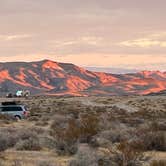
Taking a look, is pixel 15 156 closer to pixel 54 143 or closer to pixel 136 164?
pixel 54 143

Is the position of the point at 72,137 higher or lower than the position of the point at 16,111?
higher

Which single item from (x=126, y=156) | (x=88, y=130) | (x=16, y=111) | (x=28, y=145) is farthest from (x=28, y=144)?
(x=16, y=111)

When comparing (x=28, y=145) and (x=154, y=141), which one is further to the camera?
(x=154, y=141)

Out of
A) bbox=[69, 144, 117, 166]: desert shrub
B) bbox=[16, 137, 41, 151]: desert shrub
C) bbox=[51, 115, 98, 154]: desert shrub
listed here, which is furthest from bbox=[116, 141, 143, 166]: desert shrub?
bbox=[16, 137, 41, 151]: desert shrub

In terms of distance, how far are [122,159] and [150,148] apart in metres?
6.42

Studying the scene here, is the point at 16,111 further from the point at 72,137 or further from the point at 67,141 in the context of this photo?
the point at 67,141

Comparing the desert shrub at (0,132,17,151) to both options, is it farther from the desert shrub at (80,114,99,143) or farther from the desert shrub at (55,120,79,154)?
the desert shrub at (80,114,99,143)

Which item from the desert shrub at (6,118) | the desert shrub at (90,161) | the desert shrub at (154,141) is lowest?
the desert shrub at (6,118)

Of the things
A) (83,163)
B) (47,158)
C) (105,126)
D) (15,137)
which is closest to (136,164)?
(83,163)

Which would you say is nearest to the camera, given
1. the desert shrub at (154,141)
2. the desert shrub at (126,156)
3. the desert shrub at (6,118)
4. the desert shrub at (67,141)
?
the desert shrub at (126,156)

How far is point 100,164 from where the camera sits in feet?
51.4

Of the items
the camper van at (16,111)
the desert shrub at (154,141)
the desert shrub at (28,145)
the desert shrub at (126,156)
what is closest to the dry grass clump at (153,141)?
the desert shrub at (154,141)

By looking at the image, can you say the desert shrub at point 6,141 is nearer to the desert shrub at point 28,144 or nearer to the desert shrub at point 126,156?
the desert shrub at point 28,144

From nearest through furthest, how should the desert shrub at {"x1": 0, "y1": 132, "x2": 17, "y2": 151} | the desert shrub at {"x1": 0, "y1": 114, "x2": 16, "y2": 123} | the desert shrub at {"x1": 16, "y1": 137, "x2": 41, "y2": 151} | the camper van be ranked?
1. the desert shrub at {"x1": 0, "y1": 132, "x2": 17, "y2": 151}
2. the desert shrub at {"x1": 16, "y1": 137, "x2": 41, "y2": 151}
3. the desert shrub at {"x1": 0, "y1": 114, "x2": 16, "y2": 123}
4. the camper van
